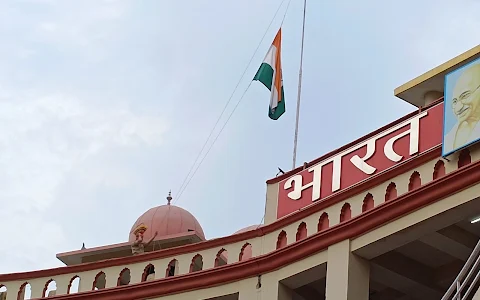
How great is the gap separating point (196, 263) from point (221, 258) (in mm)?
623

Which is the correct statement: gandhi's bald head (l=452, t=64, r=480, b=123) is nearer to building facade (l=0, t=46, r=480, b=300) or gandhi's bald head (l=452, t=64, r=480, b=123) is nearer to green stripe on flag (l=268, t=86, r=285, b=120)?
building facade (l=0, t=46, r=480, b=300)

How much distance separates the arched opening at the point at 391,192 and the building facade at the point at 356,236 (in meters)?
0.02

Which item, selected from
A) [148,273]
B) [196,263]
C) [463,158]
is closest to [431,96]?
[463,158]

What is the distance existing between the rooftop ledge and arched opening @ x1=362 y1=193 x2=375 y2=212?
377cm

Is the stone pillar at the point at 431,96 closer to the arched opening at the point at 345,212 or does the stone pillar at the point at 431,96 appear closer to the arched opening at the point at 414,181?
the arched opening at the point at 345,212

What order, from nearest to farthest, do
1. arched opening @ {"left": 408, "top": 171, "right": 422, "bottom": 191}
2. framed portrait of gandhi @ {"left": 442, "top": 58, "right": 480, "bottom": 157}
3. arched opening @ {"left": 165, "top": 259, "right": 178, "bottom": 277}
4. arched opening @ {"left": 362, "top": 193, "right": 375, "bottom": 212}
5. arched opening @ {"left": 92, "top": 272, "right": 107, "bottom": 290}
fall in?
framed portrait of gandhi @ {"left": 442, "top": 58, "right": 480, "bottom": 157}
arched opening @ {"left": 408, "top": 171, "right": 422, "bottom": 191}
arched opening @ {"left": 362, "top": 193, "right": 375, "bottom": 212}
arched opening @ {"left": 165, "top": 259, "right": 178, "bottom": 277}
arched opening @ {"left": 92, "top": 272, "right": 107, "bottom": 290}

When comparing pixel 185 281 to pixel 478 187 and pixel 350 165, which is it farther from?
pixel 478 187

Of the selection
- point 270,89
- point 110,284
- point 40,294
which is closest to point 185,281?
point 110,284

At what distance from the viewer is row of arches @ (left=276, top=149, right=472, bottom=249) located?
1669 cm

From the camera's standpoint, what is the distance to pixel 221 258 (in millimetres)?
21156

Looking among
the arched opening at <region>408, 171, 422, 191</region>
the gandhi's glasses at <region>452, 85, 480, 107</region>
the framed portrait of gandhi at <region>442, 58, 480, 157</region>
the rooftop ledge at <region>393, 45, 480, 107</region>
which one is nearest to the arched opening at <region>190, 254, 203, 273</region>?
the arched opening at <region>408, 171, 422, 191</region>

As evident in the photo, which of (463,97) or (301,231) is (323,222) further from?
(463,97)

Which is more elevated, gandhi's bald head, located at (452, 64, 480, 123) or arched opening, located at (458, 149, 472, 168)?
gandhi's bald head, located at (452, 64, 480, 123)

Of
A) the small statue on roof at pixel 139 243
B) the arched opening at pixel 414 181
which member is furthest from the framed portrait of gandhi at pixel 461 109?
the small statue on roof at pixel 139 243
